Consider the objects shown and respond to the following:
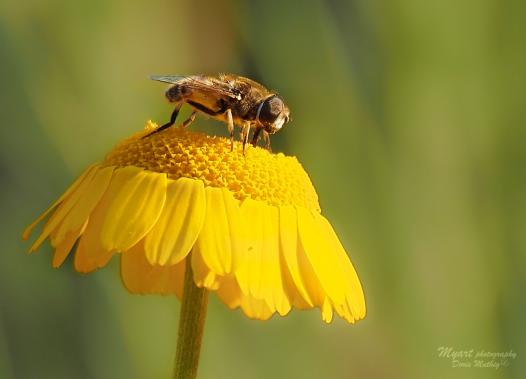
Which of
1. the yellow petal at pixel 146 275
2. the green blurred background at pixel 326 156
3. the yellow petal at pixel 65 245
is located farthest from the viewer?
the green blurred background at pixel 326 156

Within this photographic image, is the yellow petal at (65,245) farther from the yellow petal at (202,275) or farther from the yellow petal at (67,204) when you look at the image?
the yellow petal at (202,275)

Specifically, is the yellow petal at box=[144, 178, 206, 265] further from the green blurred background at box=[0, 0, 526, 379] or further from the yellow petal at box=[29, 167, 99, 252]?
the green blurred background at box=[0, 0, 526, 379]

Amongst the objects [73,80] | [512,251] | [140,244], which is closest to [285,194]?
[140,244]

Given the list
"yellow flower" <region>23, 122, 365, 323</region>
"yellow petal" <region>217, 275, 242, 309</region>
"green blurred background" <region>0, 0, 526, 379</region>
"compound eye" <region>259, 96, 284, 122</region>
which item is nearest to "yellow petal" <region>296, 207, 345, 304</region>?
"yellow flower" <region>23, 122, 365, 323</region>

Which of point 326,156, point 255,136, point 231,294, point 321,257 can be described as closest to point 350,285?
point 321,257

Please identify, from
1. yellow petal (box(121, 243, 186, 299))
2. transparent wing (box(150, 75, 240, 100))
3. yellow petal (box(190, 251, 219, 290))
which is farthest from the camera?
transparent wing (box(150, 75, 240, 100))

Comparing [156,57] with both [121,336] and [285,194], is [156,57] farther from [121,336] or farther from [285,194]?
[285,194]

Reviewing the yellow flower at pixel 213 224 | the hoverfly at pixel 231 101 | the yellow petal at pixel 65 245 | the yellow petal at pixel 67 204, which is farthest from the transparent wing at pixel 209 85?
the yellow petal at pixel 65 245
